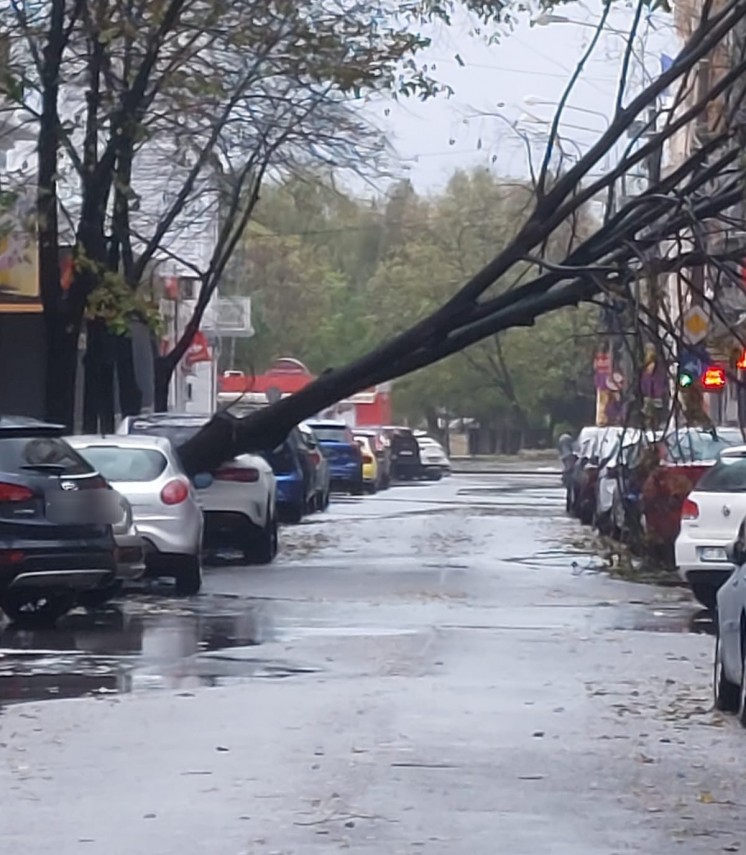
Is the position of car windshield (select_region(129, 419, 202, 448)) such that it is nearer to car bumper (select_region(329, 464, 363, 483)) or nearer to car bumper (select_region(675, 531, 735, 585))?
car bumper (select_region(675, 531, 735, 585))

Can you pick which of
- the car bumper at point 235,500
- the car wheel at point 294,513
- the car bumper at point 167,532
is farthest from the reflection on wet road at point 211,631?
the car wheel at point 294,513

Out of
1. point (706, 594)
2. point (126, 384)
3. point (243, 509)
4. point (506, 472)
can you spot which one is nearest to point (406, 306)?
point (506, 472)

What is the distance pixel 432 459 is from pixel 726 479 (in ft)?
142

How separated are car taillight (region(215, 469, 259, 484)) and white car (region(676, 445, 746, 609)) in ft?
22.3

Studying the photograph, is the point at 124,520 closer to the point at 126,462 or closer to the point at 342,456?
the point at 126,462

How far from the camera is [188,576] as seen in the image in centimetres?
2098

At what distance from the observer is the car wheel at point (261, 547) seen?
25.7 metres

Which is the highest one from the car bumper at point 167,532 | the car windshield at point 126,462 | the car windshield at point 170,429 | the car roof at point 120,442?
the car windshield at point 170,429

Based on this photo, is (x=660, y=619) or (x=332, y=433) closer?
(x=660, y=619)

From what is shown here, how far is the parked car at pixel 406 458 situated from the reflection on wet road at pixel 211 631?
3124cm

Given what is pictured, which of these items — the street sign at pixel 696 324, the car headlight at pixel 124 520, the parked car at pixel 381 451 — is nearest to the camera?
the car headlight at pixel 124 520

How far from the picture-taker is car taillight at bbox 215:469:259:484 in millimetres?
25531

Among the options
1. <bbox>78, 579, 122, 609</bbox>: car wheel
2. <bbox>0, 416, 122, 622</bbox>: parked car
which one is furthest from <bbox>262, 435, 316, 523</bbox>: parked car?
<bbox>0, 416, 122, 622</bbox>: parked car

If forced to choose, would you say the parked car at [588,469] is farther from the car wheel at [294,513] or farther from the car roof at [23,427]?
the car roof at [23,427]
